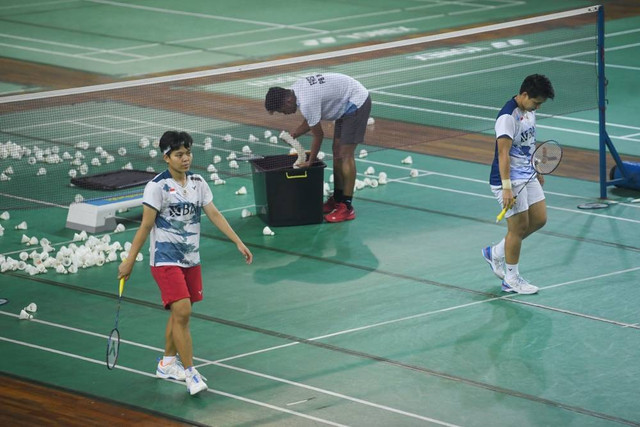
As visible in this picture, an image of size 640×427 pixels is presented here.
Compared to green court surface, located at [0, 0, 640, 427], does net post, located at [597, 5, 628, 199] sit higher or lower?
higher

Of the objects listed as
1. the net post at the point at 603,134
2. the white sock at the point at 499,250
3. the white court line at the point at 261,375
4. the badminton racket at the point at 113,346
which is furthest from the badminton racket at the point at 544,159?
the badminton racket at the point at 113,346

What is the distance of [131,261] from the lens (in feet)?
30.0

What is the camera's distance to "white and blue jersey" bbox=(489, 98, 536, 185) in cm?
1134

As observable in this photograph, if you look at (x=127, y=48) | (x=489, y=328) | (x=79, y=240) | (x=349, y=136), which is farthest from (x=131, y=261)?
(x=127, y=48)

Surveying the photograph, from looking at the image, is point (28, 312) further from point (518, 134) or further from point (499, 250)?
point (518, 134)

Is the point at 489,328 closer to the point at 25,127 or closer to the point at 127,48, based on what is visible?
the point at 25,127

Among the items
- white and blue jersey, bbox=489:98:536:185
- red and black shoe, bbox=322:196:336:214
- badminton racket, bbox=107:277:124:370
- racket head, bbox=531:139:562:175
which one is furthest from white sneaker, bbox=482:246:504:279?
badminton racket, bbox=107:277:124:370

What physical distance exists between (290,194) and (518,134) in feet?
11.6

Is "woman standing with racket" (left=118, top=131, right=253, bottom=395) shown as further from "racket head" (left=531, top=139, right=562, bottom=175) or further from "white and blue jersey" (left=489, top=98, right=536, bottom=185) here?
"racket head" (left=531, top=139, right=562, bottom=175)

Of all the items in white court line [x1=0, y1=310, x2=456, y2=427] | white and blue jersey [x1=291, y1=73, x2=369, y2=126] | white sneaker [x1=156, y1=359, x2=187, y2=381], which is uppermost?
white and blue jersey [x1=291, y1=73, x2=369, y2=126]

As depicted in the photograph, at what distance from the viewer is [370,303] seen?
37.8 feet

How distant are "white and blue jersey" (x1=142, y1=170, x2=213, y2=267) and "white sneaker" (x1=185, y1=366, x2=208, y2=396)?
2.79ft

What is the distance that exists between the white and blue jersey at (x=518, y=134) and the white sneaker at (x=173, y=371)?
151 inches

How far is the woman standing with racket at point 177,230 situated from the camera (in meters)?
9.26
